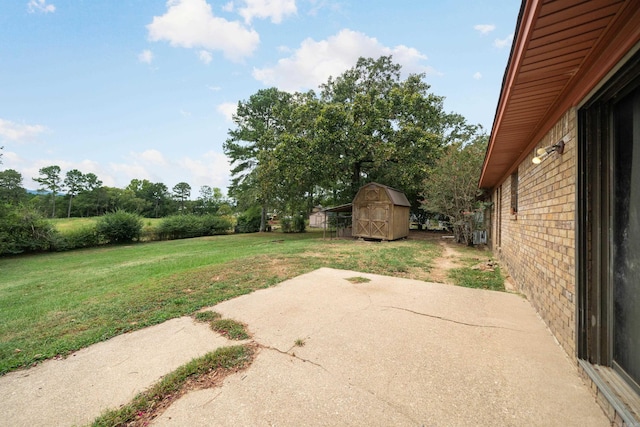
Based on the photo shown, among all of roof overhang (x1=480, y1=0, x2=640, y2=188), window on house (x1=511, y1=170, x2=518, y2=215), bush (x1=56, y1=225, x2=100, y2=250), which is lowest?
bush (x1=56, y1=225, x2=100, y2=250)

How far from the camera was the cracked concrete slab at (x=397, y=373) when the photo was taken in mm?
1679

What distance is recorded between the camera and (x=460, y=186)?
38.7ft

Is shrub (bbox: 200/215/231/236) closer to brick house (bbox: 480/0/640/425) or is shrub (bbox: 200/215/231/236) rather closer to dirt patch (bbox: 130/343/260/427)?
dirt patch (bbox: 130/343/260/427)

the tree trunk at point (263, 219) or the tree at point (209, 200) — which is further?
the tree at point (209, 200)

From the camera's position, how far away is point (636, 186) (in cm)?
158

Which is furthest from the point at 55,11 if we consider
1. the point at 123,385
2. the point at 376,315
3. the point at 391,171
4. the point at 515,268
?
the point at 391,171

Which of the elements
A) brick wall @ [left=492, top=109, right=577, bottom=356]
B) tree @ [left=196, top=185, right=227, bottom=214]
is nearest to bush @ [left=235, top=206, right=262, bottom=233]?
tree @ [left=196, top=185, right=227, bottom=214]

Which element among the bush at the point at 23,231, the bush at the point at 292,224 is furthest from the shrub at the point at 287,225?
the bush at the point at 23,231

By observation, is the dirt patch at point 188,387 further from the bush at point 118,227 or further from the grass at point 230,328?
the bush at point 118,227

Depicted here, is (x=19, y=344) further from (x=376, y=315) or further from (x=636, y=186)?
(x=636, y=186)

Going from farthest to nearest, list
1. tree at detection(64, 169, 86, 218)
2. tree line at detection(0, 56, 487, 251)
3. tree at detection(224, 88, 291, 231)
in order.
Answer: tree at detection(64, 169, 86, 218) → tree at detection(224, 88, 291, 231) → tree line at detection(0, 56, 487, 251)

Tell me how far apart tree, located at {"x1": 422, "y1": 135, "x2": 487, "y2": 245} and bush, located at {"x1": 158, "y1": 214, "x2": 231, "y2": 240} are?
1980 cm

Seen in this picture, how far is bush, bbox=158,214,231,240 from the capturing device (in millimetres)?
21484

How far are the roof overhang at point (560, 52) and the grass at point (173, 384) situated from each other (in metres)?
3.41
